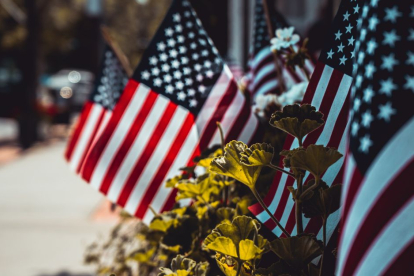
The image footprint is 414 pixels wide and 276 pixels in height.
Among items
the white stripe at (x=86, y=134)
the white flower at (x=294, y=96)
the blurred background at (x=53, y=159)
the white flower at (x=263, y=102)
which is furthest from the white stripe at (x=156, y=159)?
the blurred background at (x=53, y=159)

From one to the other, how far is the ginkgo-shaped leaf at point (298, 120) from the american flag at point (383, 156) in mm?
225

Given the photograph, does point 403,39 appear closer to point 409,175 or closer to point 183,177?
point 409,175

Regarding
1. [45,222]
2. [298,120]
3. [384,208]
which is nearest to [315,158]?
[298,120]

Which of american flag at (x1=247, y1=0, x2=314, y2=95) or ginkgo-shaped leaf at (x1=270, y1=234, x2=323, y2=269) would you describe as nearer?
ginkgo-shaped leaf at (x1=270, y1=234, x2=323, y2=269)

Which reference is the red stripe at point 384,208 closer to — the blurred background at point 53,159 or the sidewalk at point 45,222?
the blurred background at point 53,159

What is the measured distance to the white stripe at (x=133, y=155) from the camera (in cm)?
222

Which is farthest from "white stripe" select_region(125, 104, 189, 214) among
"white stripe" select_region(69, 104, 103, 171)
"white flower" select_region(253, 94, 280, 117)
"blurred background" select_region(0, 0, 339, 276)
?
"blurred background" select_region(0, 0, 339, 276)

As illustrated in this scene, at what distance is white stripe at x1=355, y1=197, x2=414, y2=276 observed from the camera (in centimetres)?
80

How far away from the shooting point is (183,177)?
5.37 feet

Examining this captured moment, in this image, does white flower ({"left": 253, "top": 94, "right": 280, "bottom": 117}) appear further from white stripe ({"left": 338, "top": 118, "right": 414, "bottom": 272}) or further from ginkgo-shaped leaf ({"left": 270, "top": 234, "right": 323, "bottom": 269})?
white stripe ({"left": 338, "top": 118, "right": 414, "bottom": 272})

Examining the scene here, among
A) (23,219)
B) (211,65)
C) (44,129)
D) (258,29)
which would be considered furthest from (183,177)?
(44,129)

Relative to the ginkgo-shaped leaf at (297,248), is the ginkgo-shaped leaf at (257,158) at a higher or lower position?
higher

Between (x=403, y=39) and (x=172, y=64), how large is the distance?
132cm

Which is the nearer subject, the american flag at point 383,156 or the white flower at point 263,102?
the american flag at point 383,156
